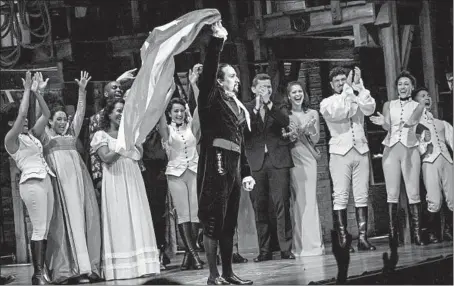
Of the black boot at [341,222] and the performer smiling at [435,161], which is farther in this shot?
the black boot at [341,222]

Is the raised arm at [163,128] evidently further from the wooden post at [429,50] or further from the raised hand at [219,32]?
the wooden post at [429,50]

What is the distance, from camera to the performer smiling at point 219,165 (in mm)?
7871

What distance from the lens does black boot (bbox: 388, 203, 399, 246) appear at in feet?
30.1

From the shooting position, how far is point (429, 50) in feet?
29.5

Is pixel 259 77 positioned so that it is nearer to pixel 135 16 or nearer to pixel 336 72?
pixel 336 72

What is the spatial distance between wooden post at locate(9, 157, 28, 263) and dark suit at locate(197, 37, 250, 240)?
274cm

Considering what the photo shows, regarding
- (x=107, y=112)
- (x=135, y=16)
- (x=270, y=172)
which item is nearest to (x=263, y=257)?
(x=270, y=172)

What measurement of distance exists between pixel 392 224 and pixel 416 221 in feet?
0.55

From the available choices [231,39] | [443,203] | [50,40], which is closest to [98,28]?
[50,40]

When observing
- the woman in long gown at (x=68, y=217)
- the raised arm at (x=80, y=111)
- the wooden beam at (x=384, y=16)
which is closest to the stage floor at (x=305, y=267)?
the woman in long gown at (x=68, y=217)

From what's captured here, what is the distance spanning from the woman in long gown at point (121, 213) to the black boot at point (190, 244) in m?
0.27

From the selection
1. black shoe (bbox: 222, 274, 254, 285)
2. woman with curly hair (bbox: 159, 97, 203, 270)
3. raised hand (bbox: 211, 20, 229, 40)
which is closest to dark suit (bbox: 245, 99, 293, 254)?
woman with curly hair (bbox: 159, 97, 203, 270)

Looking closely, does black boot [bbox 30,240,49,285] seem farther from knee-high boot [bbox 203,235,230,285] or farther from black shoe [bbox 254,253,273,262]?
black shoe [bbox 254,253,273,262]

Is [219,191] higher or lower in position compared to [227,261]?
higher
